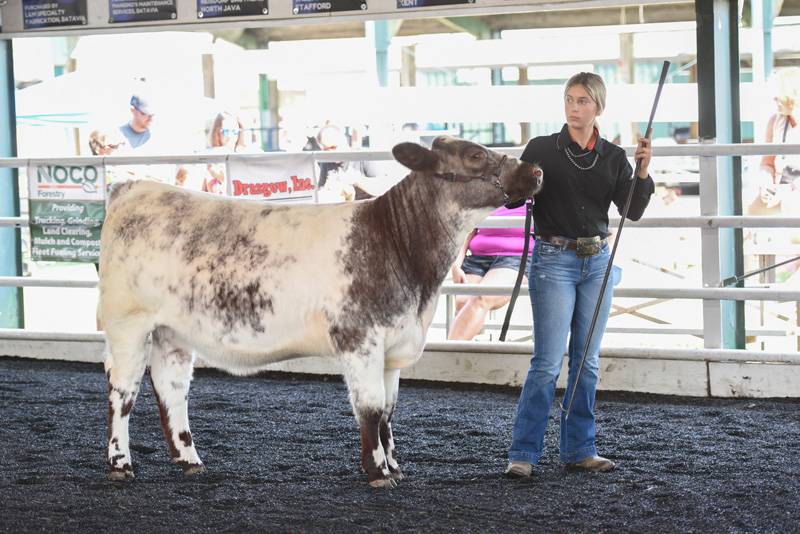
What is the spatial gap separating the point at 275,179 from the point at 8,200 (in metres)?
2.33

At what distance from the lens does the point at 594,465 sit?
462 cm

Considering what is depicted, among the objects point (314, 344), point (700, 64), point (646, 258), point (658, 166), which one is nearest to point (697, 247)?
point (646, 258)

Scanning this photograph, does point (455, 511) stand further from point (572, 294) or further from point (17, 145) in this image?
point (17, 145)

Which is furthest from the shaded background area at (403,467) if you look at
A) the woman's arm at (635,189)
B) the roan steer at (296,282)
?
the woman's arm at (635,189)

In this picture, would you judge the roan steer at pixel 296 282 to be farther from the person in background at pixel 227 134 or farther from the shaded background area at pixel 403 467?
the person in background at pixel 227 134

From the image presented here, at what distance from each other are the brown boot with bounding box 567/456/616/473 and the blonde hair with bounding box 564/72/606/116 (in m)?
1.47

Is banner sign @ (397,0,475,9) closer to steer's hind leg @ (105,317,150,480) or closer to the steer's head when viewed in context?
the steer's head

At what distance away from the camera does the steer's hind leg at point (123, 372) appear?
4629mm

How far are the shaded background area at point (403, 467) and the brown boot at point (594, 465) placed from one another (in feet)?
0.22

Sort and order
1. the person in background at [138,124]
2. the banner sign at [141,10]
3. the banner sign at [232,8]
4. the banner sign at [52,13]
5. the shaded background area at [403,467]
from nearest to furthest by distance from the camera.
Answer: the shaded background area at [403,467], the banner sign at [232,8], the banner sign at [141,10], the banner sign at [52,13], the person in background at [138,124]

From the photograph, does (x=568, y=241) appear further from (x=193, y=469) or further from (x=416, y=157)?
(x=193, y=469)

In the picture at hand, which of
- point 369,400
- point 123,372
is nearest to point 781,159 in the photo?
point 369,400

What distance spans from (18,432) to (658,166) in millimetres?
6625

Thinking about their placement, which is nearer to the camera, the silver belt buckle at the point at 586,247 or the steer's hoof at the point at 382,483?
the steer's hoof at the point at 382,483
